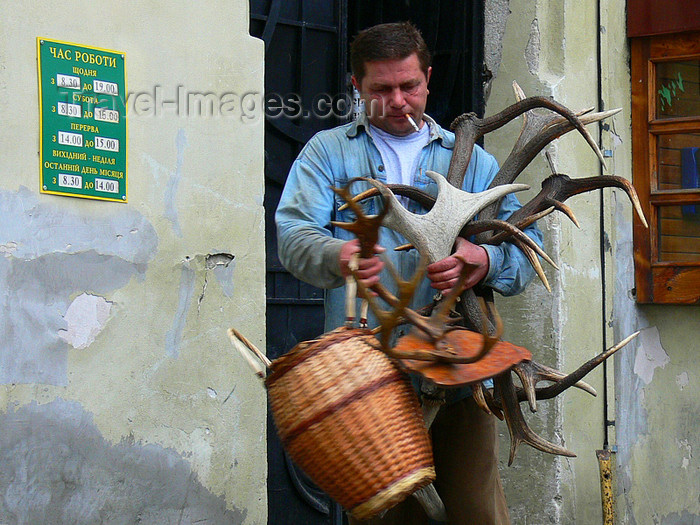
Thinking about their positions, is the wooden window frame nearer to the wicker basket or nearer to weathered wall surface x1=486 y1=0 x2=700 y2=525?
weathered wall surface x1=486 y1=0 x2=700 y2=525

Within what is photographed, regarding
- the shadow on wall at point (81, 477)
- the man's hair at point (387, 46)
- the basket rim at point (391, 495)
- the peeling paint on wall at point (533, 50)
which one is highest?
the peeling paint on wall at point (533, 50)

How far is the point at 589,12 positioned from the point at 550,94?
54 centimetres

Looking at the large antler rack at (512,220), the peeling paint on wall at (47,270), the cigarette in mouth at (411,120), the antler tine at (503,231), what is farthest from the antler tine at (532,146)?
the peeling paint on wall at (47,270)

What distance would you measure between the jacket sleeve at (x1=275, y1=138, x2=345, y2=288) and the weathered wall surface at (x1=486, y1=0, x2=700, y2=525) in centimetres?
190

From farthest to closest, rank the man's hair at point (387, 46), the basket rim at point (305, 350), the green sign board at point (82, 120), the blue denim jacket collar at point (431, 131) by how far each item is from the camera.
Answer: the green sign board at point (82, 120), the blue denim jacket collar at point (431, 131), the man's hair at point (387, 46), the basket rim at point (305, 350)

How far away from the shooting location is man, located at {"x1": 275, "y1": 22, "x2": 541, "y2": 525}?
314cm

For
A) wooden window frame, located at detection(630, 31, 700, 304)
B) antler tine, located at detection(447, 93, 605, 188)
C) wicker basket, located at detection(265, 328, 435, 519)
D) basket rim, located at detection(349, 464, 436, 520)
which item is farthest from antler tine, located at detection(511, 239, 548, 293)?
wooden window frame, located at detection(630, 31, 700, 304)

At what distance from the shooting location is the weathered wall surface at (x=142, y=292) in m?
3.49

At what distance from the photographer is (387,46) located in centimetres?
321

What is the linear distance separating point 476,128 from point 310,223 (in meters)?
0.66

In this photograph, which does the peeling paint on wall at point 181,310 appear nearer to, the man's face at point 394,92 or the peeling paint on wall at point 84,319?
the peeling paint on wall at point 84,319

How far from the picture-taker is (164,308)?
12.5ft

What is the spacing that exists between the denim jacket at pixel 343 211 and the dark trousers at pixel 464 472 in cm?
39

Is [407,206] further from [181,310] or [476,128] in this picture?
[181,310]
